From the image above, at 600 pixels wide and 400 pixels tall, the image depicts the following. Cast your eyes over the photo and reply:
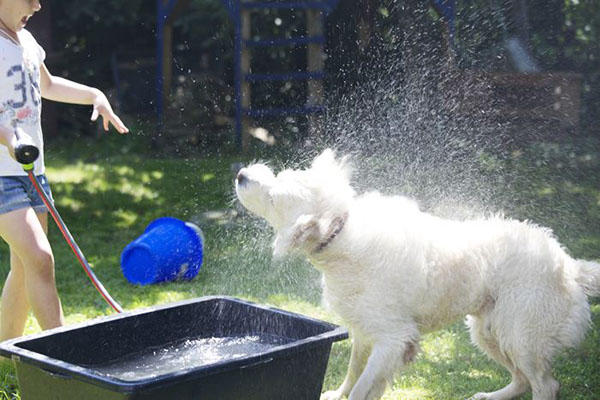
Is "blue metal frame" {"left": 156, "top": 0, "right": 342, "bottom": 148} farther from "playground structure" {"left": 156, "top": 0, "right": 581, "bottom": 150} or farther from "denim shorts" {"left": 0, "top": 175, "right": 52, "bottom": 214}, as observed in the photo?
"denim shorts" {"left": 0, "top": 175, "right": 52, "bottom": 214}

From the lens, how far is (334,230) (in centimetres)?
346

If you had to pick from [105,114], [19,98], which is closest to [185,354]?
[105,114]

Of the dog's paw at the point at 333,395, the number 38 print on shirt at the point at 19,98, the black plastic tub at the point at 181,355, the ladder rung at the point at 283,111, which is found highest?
the number 38 print on shirt at the point at 19,98

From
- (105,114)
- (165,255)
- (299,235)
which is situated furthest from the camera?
(165,255)

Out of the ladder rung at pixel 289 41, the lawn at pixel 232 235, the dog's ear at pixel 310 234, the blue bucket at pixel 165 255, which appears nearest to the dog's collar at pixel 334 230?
the dog's ear at pixel 310 234

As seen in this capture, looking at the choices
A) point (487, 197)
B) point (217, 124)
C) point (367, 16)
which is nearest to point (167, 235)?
point (487, 197)

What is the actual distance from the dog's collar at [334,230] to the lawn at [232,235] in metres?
0.92

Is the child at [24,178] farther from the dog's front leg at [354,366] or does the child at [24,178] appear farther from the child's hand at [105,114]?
the dog's front leg at [354,366]

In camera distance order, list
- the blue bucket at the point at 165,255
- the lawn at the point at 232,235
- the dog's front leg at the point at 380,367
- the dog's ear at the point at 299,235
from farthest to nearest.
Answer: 1. the blue bucket at the point at 165,255
2. the lawn at the point at 232,235
3. the dog's front leg at the point at 380,367
4. the dog's ear at the point at 299,235

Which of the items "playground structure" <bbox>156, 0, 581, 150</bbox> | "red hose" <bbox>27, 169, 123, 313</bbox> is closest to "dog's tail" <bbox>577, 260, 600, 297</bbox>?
"red hose" <bbox>27, 169, 123, 313</bbox>

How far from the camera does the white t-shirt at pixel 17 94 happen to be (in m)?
3.68

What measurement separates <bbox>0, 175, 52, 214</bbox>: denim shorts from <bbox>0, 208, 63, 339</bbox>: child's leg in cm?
3

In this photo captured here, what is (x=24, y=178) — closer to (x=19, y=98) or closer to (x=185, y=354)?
(x=19, y=98)

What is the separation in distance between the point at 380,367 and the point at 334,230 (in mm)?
609
